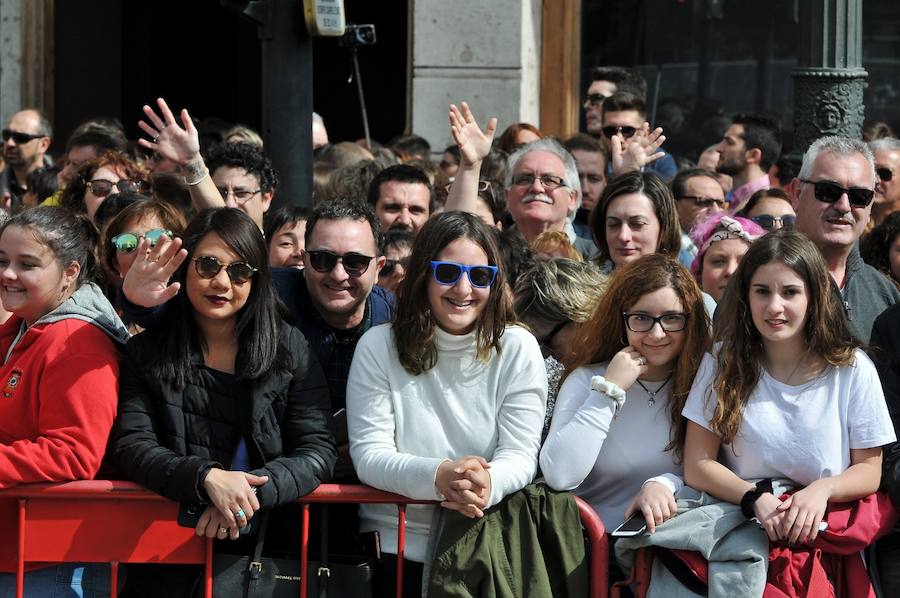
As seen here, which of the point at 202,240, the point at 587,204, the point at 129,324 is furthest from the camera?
the point at 587,204

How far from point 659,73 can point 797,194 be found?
17.7 ft

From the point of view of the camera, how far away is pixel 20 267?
464 centimetres

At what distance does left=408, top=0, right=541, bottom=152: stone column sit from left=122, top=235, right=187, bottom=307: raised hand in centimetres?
635

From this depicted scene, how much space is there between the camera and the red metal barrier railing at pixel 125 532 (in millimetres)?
4297

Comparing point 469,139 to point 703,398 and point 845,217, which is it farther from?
point 703,398

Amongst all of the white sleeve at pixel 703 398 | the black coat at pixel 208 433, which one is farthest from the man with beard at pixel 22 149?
the white sleeve at pixel 703 398

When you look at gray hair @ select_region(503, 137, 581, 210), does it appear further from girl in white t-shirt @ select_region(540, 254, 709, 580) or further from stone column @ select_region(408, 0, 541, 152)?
stone column @ select_region(408, 0, 541, 152)

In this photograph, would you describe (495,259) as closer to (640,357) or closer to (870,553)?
(640,357)

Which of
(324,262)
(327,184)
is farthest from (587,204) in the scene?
(324,262)

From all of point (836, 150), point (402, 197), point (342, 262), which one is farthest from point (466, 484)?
point (402, 197)

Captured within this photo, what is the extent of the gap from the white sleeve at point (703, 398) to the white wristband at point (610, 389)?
0.71 feet

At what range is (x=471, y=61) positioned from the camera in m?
10.6

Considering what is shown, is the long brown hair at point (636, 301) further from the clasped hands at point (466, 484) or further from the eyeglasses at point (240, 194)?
the eyeglasses at point (240, 194)

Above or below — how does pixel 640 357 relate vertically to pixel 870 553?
above
